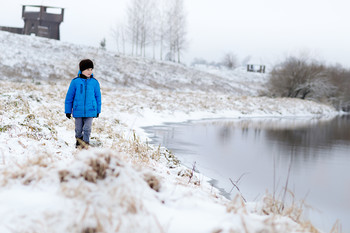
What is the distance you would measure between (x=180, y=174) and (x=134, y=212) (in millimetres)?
2947

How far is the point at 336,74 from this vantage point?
39562mm

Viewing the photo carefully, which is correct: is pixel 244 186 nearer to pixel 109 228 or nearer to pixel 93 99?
pixel 93 99

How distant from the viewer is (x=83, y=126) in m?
5.76

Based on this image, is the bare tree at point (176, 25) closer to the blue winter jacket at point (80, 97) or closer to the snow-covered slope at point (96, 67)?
the snow-covered slope at point (96, 67)

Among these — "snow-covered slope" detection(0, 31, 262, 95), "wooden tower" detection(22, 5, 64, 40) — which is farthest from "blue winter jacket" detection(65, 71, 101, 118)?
"wooden tower" detection(22, 5, 64, 40)

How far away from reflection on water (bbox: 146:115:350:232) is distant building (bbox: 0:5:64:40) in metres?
39.6

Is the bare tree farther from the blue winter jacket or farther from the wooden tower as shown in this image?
the blue winter jacket

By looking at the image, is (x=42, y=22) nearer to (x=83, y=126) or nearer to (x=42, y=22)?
(x=42, y=22)

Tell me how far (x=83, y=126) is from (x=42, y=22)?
44.3 meters

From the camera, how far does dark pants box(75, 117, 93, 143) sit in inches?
222

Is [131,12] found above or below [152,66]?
above

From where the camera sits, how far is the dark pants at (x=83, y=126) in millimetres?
5641

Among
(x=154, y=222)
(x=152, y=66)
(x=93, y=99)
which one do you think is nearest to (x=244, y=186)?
(x=93, y=99)

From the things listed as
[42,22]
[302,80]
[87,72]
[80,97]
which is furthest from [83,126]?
[42,22]
